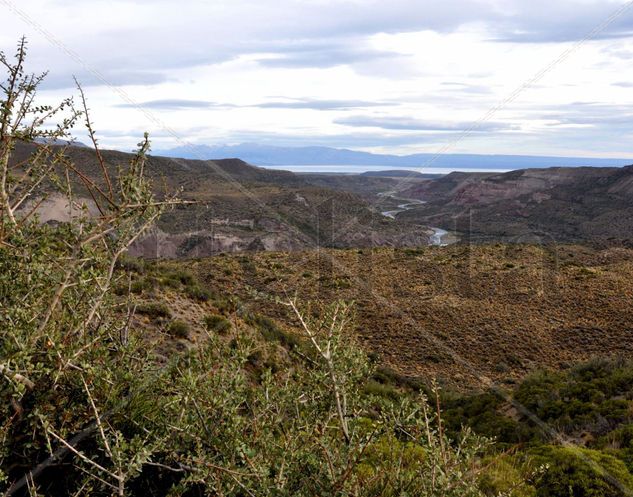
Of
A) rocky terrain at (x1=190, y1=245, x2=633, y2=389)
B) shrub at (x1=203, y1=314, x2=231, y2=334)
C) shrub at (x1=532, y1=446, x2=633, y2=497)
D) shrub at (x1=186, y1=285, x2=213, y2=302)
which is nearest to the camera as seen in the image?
shrub at (x1=532, y1=446, x2=633, y2=497)

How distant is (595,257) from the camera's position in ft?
120

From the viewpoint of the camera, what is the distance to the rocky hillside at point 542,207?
8812 cm

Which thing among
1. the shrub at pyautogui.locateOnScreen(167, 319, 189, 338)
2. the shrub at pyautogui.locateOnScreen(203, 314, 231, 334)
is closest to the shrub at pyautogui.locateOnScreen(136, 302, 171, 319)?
the shrub at pyautogui.locateOnScreen(167, 319, 189, 338)

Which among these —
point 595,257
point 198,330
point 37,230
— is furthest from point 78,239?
point 595,257

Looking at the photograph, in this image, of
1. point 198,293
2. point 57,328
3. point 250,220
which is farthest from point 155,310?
point 250,220

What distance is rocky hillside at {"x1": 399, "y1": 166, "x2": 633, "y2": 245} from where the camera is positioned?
88.1 metres

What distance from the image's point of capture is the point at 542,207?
112 meters

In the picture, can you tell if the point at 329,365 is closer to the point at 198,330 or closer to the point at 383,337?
the point at 198,330

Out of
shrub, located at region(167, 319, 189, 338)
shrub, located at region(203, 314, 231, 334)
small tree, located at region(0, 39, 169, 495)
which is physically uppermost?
small tree, located at region(0, 39, 169, 495)

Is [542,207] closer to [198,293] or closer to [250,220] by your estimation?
[250,220]

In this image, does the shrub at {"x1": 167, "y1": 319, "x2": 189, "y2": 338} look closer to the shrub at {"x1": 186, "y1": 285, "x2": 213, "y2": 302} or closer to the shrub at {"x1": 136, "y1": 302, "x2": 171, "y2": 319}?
the shrub at {"x1": 136, "y1": 302, "x2": 171, "y2": 319}

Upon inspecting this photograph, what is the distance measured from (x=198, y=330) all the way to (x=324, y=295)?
13254mm

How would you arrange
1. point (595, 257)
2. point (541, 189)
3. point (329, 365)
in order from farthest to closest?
point (541, 189) → point (595, 257) → point (329, 365)

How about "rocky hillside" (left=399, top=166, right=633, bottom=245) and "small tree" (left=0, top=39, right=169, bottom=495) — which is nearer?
"small tree" (left=0, top=39, right=169, bottom=495)
